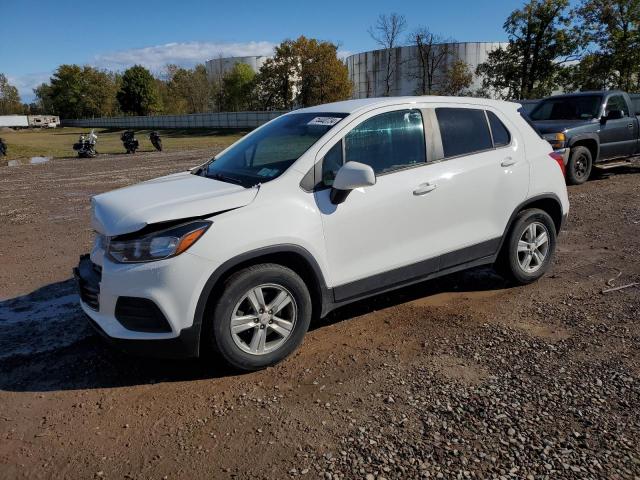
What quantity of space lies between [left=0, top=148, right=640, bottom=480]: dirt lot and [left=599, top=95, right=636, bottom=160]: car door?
260 inches

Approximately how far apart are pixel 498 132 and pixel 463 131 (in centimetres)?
43

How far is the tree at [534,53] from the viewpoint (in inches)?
1372

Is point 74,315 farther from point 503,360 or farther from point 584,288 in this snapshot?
point 584,288

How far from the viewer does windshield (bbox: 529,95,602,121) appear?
10.9 meters

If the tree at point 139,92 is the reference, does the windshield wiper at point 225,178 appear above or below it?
below

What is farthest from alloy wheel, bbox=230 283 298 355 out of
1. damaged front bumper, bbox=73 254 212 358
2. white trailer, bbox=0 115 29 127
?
white trailer, bbox=0 115 29 127

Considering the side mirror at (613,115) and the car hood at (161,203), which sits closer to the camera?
the car hood at (161,203)

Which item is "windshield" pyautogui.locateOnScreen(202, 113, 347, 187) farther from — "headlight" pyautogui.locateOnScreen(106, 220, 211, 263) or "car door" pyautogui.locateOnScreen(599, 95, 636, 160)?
"car door" pyautogui.locateOnScreen(599, 95, 636, 160)

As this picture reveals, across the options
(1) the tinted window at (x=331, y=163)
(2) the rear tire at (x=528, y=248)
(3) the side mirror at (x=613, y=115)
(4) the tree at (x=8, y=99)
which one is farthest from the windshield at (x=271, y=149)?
(4) the tree at (x=8, y=99)

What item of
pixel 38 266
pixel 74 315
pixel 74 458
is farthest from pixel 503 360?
pixel 38 266

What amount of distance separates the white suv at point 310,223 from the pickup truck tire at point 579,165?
6.19m

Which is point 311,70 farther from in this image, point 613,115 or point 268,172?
point 268,172

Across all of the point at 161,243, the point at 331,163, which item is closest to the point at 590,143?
the point at 331,163

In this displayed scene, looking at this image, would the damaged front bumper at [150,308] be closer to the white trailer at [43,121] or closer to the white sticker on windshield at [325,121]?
the white sticker on windshield at [325,121]
